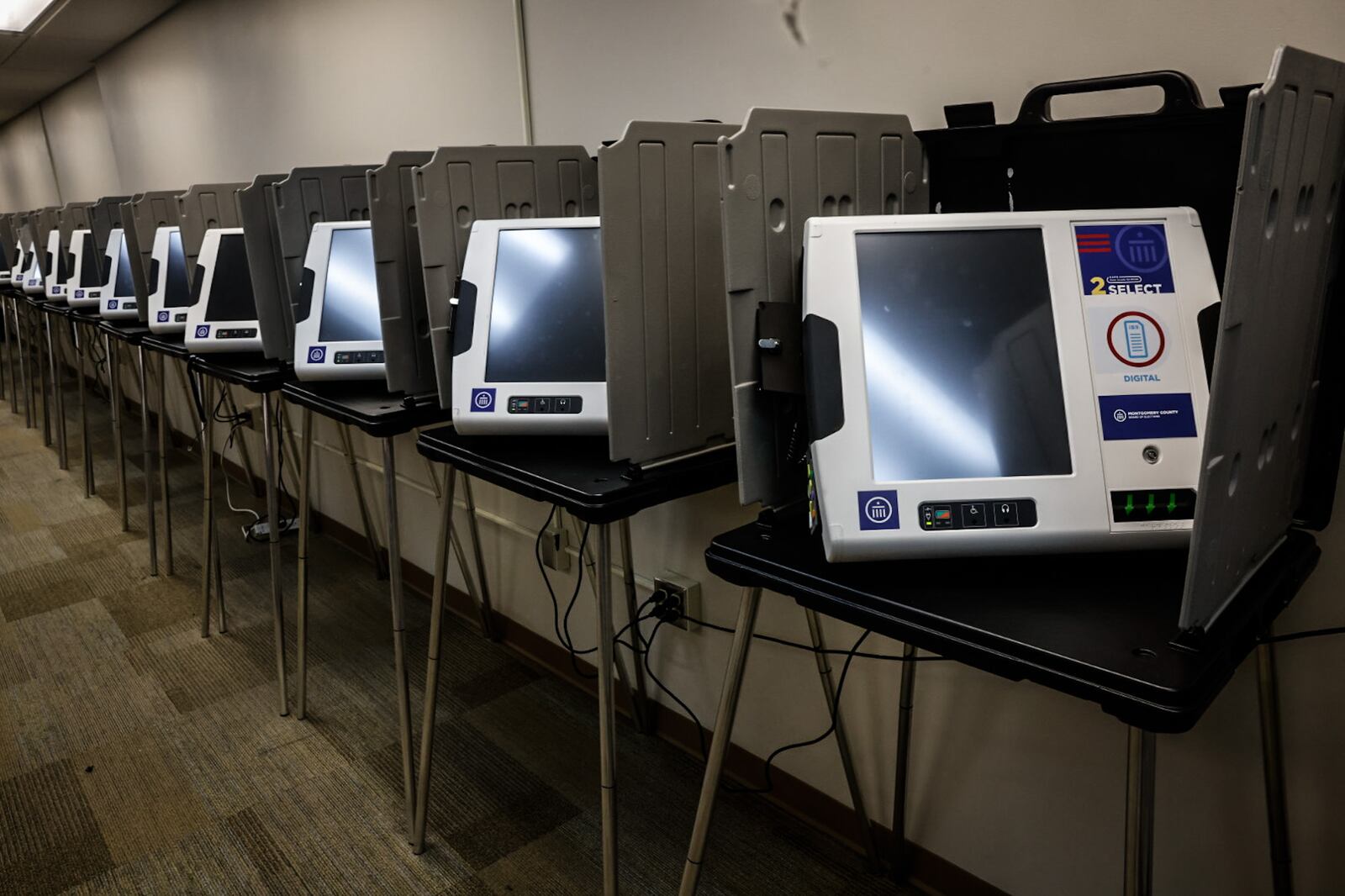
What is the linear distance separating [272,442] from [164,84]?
10.8ft

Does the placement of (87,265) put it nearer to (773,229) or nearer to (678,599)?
(678,599)

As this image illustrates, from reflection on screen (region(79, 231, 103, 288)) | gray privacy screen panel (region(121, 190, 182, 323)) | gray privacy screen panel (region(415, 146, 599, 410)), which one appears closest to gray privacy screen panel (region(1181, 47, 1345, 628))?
gray privacy screen panel (region(415, 146, 599, 410))

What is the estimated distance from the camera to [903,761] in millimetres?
1499

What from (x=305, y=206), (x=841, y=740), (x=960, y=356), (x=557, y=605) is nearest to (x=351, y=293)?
(x=305, y=206)

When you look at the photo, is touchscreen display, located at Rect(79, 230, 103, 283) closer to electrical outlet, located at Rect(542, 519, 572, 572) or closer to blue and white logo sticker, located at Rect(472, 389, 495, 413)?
electrical outlet, located at Rect(542, 519, 572, 572)

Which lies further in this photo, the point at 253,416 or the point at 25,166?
the point at 25,166

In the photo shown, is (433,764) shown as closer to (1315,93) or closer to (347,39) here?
(1315,93)

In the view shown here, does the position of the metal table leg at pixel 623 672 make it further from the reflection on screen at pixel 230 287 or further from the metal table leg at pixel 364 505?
the metal table leg at pixel 364 505

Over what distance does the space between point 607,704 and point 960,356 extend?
654 mm

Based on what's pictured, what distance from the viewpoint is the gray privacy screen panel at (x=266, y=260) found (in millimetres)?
2000

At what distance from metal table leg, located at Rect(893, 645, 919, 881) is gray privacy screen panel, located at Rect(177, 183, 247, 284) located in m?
2.11

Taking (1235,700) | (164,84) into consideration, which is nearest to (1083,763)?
(1235,700)

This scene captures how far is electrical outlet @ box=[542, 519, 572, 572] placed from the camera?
2.19 meters

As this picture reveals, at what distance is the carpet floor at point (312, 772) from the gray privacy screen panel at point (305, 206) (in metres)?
0.93
